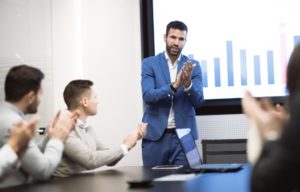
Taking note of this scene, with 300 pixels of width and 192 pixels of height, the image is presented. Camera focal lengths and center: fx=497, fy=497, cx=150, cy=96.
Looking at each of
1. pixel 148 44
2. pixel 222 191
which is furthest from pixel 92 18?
pixel 222 191

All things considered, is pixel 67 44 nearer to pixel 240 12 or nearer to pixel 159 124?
pixel 159 124

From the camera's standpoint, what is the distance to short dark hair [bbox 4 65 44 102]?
2.27 metres

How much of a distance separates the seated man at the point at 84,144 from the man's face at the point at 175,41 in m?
0.97

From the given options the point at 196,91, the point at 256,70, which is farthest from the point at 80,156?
the point at 256,70

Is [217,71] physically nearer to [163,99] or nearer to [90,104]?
[163,99]

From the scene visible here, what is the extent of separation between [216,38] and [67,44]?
1366mm

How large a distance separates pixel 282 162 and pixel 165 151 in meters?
2.80

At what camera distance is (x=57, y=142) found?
7.63ft

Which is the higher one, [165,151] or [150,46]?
[150,46]

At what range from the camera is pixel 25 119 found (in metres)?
2.28

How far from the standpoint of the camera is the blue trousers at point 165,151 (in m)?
3.74

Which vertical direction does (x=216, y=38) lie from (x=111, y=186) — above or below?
above

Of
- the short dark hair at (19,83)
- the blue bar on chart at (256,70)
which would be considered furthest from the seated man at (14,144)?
the blue bar on chart at (256,70)

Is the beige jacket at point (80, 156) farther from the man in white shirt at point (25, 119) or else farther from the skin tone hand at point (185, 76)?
the skin tone hand at point (185, 76)
